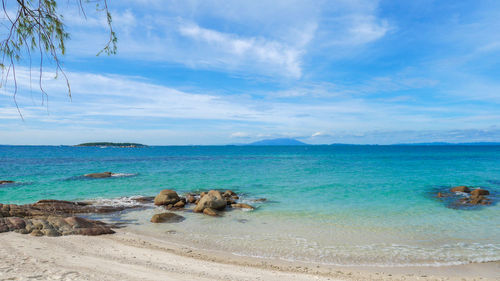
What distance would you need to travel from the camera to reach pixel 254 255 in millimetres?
10109

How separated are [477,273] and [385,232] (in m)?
4.06

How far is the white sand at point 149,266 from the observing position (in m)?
7.05

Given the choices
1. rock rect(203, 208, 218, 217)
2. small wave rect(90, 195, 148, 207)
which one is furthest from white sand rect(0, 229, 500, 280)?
small wave rect(90, 195, 148, 207)

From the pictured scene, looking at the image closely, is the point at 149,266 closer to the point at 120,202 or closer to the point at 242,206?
the point at 242,206

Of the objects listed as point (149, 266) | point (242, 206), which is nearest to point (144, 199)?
point (242, 206)

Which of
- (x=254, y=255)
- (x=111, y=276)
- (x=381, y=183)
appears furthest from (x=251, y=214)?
(x=381, y=183)

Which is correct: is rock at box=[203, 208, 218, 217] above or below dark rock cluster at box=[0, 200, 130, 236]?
below

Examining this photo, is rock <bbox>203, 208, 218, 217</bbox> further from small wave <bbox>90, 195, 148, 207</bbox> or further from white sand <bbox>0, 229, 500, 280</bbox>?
small wave <bbox>90, 195, 148, 207</bbox>

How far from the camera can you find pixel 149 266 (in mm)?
8094

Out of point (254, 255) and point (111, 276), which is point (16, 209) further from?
point (254, 255)

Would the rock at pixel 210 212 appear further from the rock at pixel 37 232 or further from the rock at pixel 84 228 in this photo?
the rock at pixel 37 232

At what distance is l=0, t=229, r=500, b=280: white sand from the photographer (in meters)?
7.05

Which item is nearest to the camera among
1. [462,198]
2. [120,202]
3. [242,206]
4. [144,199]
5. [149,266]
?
[149,266]

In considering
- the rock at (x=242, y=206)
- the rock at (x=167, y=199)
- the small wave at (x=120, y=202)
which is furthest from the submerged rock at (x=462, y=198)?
the small wave at (x=120, y=202)
